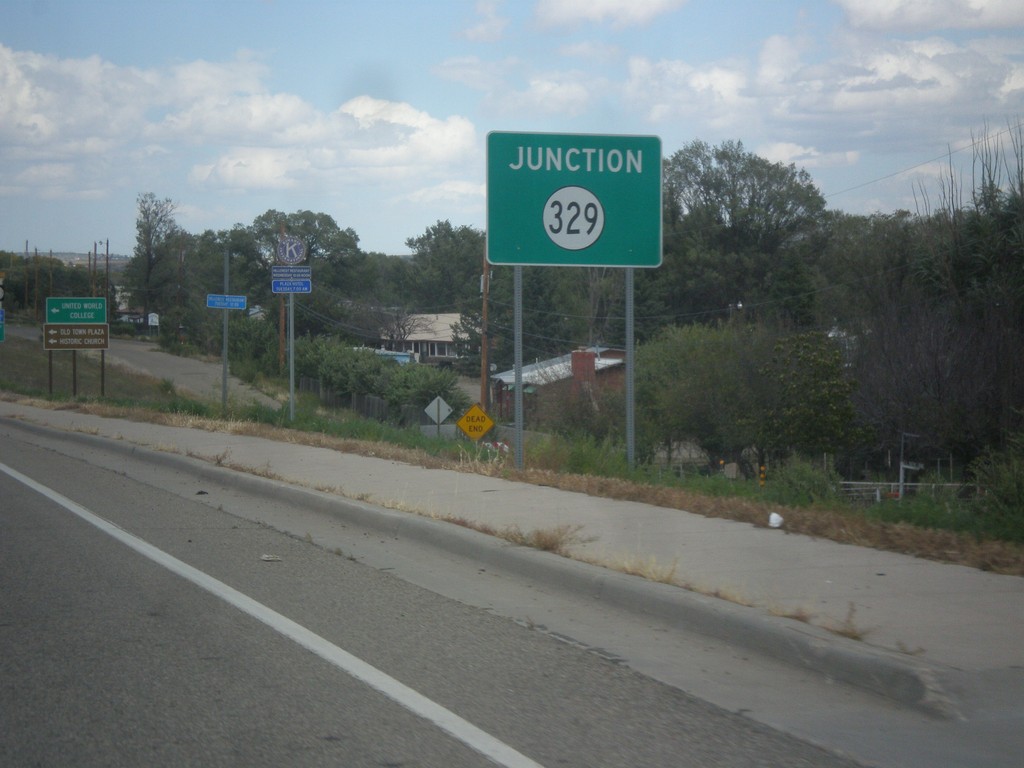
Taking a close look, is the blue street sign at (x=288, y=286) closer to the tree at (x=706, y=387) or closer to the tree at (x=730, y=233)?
the tree at (x=706, y=387)

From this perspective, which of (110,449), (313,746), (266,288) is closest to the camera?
(313,746)

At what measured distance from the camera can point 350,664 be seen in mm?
6062

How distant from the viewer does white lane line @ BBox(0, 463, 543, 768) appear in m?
4.81

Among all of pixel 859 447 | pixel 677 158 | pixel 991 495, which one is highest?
pixel 677 158

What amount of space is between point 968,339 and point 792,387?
245 inches

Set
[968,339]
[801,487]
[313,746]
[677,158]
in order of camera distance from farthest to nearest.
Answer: [677,158] → [968,339] → [801,487] → [313,746]

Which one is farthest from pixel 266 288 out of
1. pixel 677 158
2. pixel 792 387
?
pixel 792 387

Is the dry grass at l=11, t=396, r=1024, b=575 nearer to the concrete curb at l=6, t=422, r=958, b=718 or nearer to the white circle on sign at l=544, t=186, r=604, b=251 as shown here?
the concrete curb at l=6, t=422, r=958, b=718

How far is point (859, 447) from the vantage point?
126ft

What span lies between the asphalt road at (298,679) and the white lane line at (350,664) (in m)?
0.01

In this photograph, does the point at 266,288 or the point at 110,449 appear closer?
the point at 110,449

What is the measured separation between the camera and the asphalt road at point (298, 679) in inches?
188

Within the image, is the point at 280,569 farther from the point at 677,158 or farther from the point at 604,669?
the point at 677,158

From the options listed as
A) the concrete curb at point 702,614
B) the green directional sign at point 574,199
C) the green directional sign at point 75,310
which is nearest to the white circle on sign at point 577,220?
the green directional sign at point 574,199
